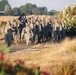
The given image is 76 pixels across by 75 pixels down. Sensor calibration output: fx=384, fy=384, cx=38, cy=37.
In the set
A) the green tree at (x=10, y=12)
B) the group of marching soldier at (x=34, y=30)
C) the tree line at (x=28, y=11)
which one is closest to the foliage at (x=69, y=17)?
the group of marching soldier at (x=34, y=30)

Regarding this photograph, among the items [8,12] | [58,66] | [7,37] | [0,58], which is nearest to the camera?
[0,58]

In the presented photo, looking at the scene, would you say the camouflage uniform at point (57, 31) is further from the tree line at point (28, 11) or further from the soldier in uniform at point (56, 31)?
the tree line at point (28, 11)

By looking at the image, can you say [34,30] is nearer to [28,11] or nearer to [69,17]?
→ [69,17]

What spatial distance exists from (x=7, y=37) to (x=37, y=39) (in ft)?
13.7

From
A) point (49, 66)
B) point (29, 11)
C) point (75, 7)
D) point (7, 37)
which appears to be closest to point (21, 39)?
point (7, 37)

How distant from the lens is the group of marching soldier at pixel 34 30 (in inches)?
1171

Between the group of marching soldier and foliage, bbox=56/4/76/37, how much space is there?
88.0 inches

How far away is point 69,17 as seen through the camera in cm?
3997

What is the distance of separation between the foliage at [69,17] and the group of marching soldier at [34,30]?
88.0 inches

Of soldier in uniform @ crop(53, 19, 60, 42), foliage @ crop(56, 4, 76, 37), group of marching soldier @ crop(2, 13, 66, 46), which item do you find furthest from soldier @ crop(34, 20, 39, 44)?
foliage @ crop(56, 4, 76, 37)

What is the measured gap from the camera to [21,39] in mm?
31797

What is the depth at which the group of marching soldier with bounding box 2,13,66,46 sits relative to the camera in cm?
2973

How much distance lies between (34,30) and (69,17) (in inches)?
404

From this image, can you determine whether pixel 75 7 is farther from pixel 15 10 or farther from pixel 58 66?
pixel 15 10
